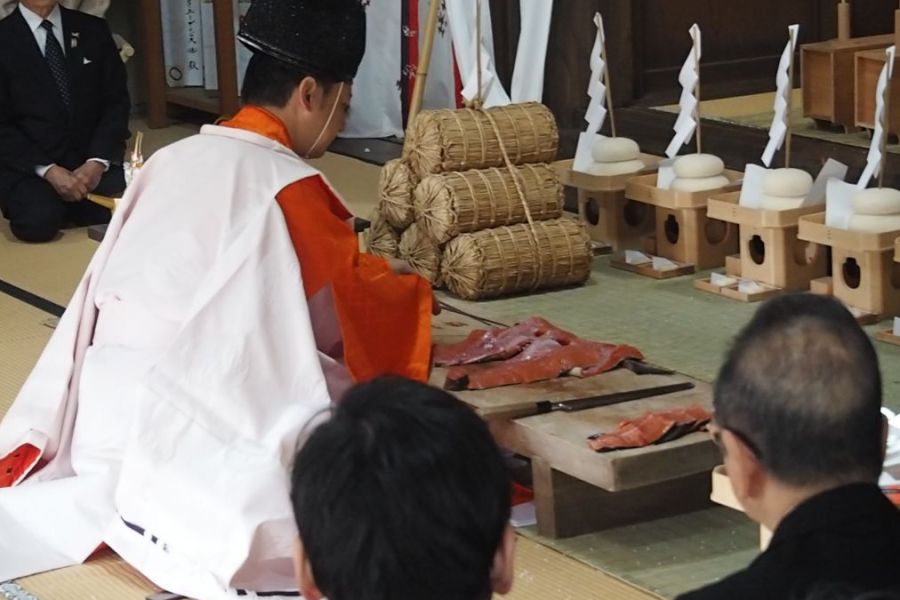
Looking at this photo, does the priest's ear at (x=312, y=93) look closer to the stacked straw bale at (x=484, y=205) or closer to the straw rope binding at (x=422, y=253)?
the stacked straw bale at (x=484, y=205)

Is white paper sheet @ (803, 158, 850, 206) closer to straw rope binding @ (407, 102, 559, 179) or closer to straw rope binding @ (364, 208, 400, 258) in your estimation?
straw rope binding @ (407, 102, 559, 179)

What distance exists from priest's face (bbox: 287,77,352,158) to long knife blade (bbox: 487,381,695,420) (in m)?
0.66

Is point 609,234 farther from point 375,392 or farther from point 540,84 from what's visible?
point 375,392

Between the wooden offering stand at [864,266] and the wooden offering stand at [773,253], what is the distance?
103 millimetres

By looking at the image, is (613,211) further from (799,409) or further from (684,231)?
(799,409)

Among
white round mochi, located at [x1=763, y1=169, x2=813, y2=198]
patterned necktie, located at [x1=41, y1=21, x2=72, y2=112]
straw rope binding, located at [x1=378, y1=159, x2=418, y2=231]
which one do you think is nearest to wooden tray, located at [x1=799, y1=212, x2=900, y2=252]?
white round mochi, located at [x1=763, y1=169, x2=813, y2=198]

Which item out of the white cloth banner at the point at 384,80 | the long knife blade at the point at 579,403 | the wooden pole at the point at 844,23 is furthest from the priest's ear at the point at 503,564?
the white cloth banner at the point at 384,80

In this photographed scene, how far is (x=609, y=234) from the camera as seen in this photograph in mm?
5121

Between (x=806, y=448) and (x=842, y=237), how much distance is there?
2.67 m

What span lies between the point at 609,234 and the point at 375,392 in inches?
148

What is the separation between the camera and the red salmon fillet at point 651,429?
113 inches

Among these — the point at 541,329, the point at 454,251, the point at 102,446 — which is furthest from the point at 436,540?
the point at 454,251

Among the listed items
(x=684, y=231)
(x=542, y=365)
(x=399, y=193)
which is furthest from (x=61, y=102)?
(x=542, y=365)

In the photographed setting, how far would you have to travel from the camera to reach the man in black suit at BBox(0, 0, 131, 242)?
5.75 meters
